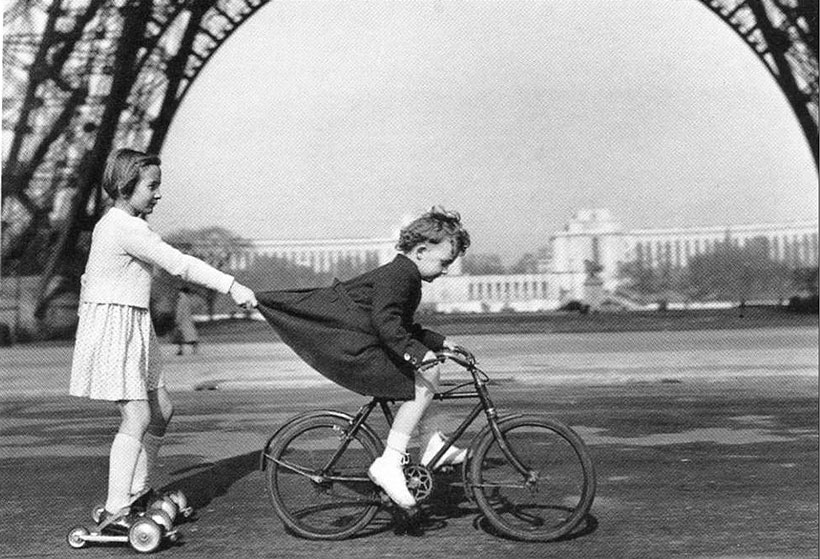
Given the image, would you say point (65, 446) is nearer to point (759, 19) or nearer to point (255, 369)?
point (255, 369)

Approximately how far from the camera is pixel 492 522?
10.5ft

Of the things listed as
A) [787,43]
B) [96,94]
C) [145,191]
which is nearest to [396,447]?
[145,191]

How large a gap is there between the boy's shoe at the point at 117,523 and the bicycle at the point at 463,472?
458 millimetres

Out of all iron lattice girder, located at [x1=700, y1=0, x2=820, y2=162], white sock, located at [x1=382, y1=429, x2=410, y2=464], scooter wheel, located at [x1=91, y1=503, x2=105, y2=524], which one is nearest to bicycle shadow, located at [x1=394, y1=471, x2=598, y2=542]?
white sock, located at [x1=382, y1=429, x2=410, y2=464]

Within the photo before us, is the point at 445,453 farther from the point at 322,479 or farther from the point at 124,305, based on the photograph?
the point at 124,305

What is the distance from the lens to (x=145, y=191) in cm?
322

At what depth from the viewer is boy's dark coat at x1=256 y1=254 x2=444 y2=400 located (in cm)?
315

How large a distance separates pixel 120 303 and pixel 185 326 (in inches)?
307

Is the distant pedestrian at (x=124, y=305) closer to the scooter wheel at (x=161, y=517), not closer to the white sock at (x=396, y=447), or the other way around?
the scooter wheel at (x=161, y=517)

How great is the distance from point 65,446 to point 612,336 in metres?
9.74

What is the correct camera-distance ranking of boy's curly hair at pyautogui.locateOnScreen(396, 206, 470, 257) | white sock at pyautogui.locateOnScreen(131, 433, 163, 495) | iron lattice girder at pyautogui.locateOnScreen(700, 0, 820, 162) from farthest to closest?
iron lattice girder at pyautogui.locateOnScreen(700, 0, 820, 162), white sock at pyautogui.locateOnScreen(131, 433, 163, 495), boy's curly hair at pyautogui.locateOnScreen(396, 206, 470, 257)

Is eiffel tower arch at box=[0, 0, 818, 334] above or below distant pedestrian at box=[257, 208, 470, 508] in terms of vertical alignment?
above

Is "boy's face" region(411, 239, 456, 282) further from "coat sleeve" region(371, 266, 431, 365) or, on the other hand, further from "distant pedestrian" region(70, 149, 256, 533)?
"distant pedestrian" region(70, 149, 256, 533)

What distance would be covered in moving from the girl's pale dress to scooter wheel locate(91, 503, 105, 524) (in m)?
0.42
